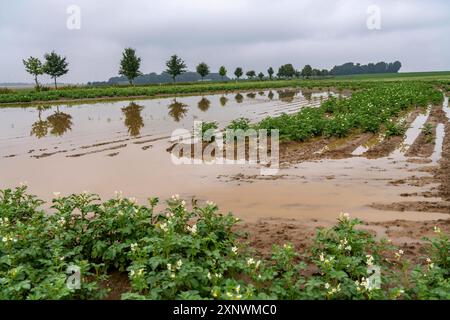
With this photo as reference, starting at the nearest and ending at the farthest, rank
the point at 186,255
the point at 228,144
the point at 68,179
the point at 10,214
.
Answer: the point at 186,255
the point at 10,214
the point at 68,179
the point at 228,144

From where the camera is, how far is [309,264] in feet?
18.5

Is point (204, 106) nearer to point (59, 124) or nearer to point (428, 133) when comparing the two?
point (59, 124)

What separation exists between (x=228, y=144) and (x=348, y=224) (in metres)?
9.62

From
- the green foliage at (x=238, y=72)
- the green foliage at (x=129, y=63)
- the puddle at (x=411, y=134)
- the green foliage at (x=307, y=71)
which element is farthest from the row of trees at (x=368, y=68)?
the puddle at (x=411, y=134)

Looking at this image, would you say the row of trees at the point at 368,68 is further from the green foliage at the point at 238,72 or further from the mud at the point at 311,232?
the mud at the point at 311,232

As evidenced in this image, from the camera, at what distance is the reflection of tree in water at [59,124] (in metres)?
20.7

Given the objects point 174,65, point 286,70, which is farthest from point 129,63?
point 286,70

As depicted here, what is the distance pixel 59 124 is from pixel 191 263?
21370mm

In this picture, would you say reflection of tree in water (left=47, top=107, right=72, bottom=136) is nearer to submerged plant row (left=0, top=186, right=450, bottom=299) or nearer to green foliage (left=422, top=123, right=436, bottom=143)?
submerged plant row (left=0, top=186, right=450, bottom=299)

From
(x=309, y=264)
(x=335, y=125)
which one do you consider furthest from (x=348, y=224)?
(x=335, y=125)

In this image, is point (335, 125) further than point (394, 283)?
Yes

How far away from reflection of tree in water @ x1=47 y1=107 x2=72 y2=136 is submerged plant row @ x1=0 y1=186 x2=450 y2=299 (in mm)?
14914

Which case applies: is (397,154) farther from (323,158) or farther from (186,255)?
(186,255)

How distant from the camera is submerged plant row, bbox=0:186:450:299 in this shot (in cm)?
429
